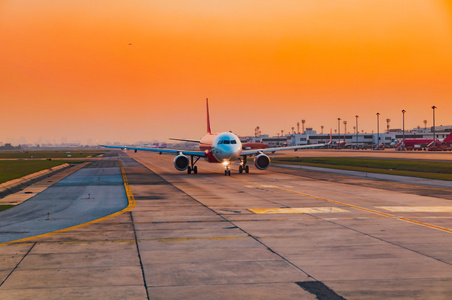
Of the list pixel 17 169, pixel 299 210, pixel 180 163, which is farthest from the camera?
pixel 17 169

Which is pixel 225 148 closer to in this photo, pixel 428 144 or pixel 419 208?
pixel 419 208

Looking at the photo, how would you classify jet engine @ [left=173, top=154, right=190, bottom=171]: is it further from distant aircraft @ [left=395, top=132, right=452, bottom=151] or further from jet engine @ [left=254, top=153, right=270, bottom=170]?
distant aircraft @ [left=395, top=132, right=452, bottom=151]

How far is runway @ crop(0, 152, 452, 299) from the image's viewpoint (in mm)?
9844

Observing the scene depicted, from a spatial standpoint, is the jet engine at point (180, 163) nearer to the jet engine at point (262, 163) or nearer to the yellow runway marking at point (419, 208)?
the jet engine at point (262, 163)

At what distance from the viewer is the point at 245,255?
1296cm

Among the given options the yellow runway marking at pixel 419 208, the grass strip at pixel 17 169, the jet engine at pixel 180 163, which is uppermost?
the jet engine at pixel 180 163

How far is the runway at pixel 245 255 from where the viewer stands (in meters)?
9.84

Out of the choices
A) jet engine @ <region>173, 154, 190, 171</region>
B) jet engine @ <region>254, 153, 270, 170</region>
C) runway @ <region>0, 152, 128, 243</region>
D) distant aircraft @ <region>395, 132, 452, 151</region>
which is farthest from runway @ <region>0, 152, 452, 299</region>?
distant aircraft @ <region>395, 132, 452, 151</region>

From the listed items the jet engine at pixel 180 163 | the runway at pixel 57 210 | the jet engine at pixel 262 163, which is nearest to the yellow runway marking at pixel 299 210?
the runway at pixel 57 210

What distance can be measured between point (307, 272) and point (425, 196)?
62.8ft

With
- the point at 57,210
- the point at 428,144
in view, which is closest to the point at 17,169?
the point at 57,210

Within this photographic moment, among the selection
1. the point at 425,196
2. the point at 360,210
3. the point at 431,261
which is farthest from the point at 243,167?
the point at 431,261

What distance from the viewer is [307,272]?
11195 mm

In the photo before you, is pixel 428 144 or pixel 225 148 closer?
pixel 225 148
